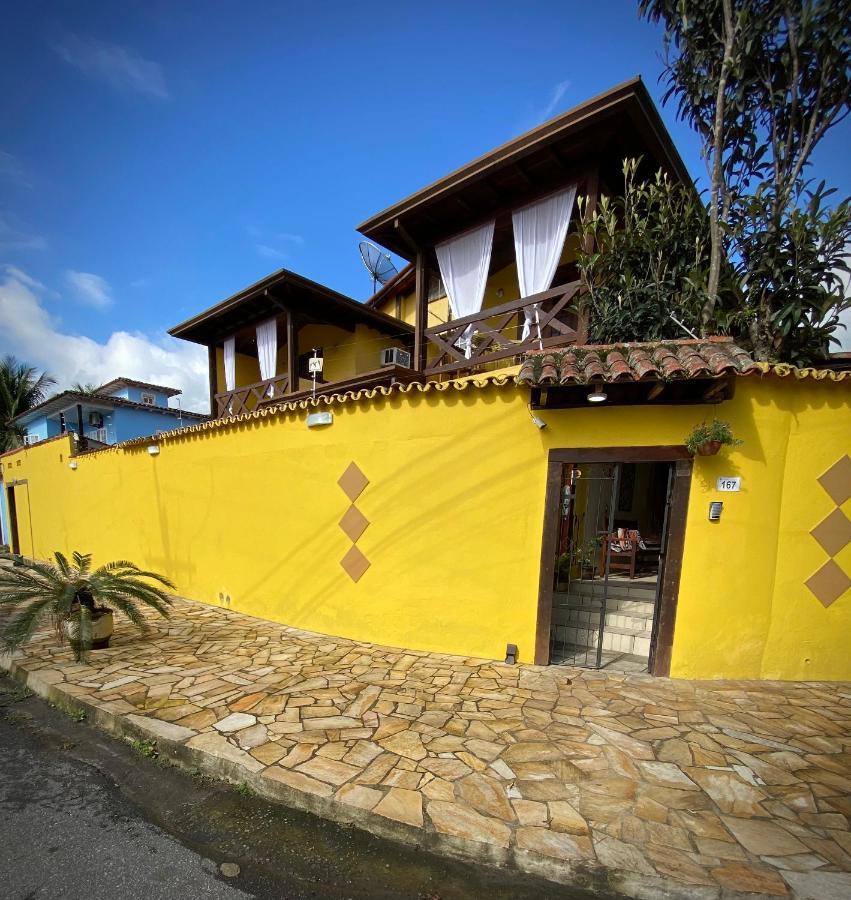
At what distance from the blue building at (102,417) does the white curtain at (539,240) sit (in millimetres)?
17327

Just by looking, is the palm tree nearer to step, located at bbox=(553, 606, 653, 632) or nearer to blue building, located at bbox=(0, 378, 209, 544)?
blue building, located at bbox=(0, 378, 209, 544)

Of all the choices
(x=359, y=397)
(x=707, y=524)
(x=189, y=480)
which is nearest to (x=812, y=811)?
(x=707, y=524)

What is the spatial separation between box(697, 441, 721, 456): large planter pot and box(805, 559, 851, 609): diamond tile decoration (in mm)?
1787

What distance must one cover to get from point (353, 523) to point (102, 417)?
1994cm

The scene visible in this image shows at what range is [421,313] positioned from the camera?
7.17m

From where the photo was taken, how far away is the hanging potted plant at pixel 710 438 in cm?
383

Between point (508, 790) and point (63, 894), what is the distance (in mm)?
2511

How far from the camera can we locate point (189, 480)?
298 inches

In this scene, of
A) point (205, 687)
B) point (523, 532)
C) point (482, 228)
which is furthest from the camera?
point (482, 228)

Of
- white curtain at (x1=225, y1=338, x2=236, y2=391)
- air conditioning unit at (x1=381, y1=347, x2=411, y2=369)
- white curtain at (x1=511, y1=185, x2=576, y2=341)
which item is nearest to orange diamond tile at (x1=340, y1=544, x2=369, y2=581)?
white curtain at (x1=511, y1=185, x2=576, y2=341)

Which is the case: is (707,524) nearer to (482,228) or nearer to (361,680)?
(361,680)

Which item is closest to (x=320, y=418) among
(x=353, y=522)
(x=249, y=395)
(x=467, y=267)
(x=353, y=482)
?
(x=353, y=482)

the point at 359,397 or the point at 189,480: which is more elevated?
the point at 359,397

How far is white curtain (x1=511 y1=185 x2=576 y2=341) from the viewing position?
5902mm
